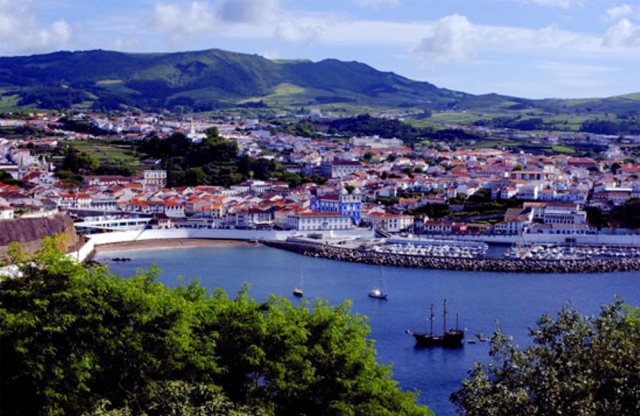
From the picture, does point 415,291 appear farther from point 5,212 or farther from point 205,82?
point 205,82

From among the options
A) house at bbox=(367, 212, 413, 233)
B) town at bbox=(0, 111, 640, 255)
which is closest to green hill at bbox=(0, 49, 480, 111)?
town at bbox=(0, 111, 640, 255)

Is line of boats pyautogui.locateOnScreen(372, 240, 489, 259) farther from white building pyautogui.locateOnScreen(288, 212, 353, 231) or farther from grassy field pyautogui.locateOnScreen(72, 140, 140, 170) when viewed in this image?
grassy field pyautogui.locateOnScreen(72, 140, 140, 170)

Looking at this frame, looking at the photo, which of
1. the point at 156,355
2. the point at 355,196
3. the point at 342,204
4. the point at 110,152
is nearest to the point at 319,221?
the point at 342,204

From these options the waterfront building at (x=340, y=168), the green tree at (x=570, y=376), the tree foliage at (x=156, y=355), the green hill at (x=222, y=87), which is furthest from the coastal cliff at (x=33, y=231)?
the green hill at (x=222, y=87)

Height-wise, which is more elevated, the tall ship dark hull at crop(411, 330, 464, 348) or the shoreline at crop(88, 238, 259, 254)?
the tall ship dark hull at crop(411, 330, 464, 348)

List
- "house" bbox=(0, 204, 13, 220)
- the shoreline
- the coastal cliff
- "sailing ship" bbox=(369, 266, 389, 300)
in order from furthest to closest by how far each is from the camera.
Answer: the shoreline → "house" bbox=(0, 204, 13, 220) → the coastal cliff → "sailing ship" bbox=(369, 266, 389, 300)

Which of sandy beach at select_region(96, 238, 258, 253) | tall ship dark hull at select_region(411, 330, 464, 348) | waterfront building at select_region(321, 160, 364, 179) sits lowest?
sandy beach at select_region(96, 238, 258, 253)

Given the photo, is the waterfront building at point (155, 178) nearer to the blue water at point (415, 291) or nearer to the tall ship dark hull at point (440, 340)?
the blue water at point (415, 291)
